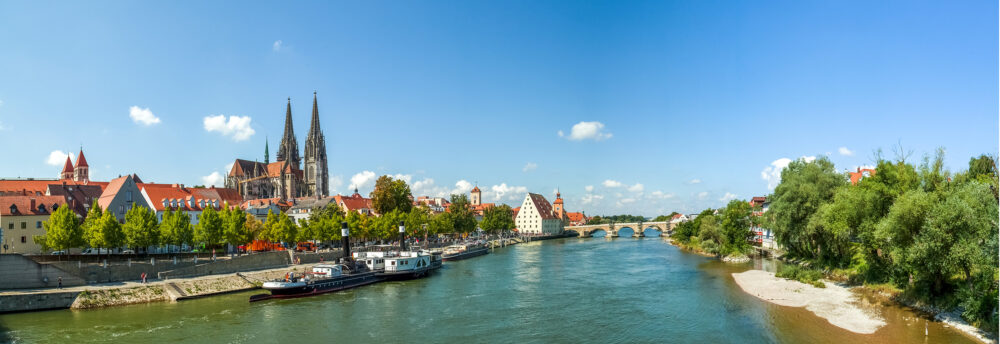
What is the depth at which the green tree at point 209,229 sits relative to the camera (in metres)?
51.2

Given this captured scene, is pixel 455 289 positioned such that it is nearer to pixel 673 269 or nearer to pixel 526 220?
pixel 673 269

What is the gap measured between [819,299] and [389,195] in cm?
6041

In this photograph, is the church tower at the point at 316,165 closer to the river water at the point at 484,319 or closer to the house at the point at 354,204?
the house at the point at 354,204

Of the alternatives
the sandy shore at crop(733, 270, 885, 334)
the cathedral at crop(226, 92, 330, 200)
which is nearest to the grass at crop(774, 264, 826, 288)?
the sandy shore at crop(733, 270, 885, 334)

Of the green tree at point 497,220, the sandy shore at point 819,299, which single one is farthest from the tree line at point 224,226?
the sandy shore at point 819,299

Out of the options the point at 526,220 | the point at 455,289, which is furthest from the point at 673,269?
the point at 526,220

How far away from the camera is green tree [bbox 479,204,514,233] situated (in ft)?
401

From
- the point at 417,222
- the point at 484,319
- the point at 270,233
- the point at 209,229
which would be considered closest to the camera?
the point at 484,319

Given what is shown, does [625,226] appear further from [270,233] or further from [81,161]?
[81,161]

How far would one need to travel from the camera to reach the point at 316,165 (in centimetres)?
14625

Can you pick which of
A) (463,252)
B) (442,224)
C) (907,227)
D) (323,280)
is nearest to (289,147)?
(442,224)

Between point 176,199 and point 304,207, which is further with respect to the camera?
point 304,207

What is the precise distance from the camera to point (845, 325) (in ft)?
95.7

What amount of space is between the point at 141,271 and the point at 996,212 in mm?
52749
